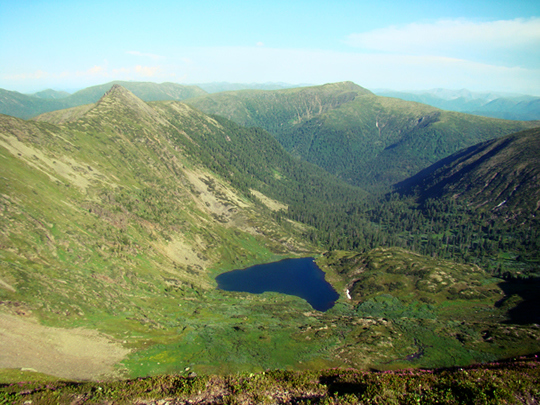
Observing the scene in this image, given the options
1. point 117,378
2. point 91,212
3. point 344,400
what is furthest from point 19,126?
point 344,400

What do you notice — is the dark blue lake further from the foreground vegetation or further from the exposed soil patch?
the foreground vegetation

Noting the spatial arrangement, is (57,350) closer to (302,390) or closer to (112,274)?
Result: (112,274)

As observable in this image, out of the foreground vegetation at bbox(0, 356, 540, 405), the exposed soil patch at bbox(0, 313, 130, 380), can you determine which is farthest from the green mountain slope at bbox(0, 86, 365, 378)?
the foreground vegetation at bbox(0, 356, 540, 405)

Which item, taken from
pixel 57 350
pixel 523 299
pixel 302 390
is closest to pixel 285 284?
pixel 523 299

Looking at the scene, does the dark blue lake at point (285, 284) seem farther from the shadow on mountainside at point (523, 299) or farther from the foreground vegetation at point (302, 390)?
the foreground vegetation at point (302, 390)

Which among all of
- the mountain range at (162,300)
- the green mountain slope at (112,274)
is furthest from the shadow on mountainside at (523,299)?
the green mountain slope at (112,274)

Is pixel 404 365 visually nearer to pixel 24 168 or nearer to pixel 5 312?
pixel 5 312
